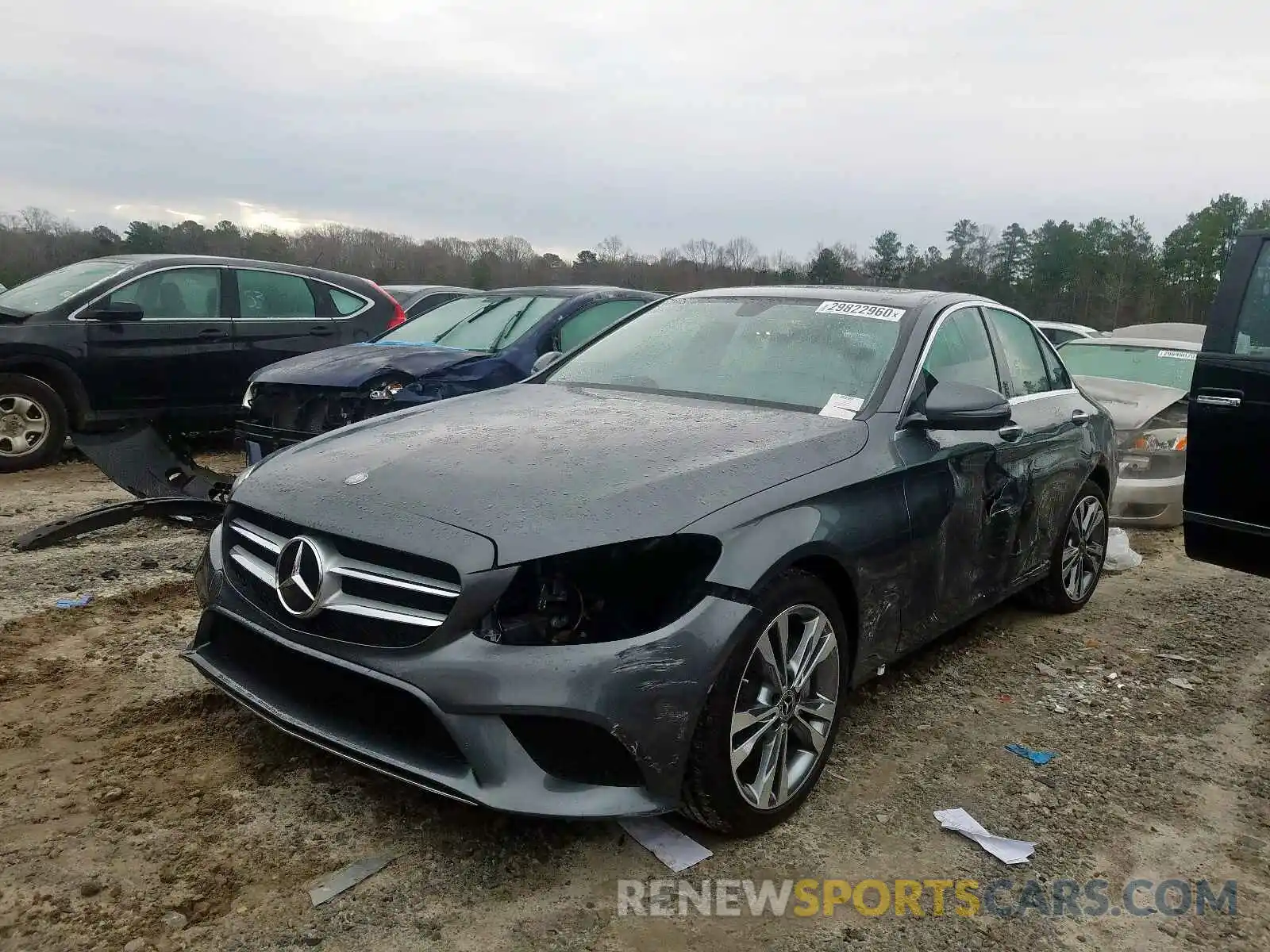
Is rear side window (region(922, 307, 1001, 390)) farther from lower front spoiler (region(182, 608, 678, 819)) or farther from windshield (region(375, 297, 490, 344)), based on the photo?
windshield (region(375, 297, 490, 344))

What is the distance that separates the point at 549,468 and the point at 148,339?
634 cm

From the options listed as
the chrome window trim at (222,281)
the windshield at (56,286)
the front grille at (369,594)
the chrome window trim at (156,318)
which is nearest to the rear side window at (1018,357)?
the front grille at (369,594)

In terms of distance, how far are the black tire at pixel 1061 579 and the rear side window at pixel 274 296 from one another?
256 inches

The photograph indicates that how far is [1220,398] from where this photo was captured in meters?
3.99

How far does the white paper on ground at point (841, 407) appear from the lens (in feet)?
10.7

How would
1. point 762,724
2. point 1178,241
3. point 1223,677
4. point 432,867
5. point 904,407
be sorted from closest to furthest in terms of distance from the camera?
point 432,867
point 762,724
point 904,407
point 1223,677
point 1178,241

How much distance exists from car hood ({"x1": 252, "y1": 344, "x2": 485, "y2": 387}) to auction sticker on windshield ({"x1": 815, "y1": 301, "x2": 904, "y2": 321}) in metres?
3.16

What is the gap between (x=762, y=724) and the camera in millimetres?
2670

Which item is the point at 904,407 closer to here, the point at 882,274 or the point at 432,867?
the point at 432,867

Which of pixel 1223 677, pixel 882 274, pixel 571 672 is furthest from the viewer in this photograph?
pixel 882 274

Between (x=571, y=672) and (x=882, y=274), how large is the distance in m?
35.0

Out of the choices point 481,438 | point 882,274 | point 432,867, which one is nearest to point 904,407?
Answer: point 481,438

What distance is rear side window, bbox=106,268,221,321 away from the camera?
7.73 meters

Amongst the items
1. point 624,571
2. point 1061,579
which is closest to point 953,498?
point 624,571
